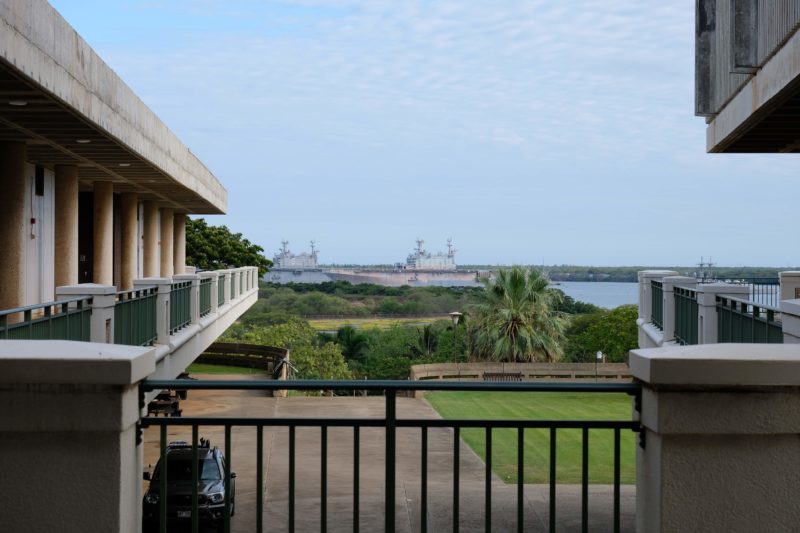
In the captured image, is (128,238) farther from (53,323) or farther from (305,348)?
(305,348)

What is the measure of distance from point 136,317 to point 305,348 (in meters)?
39.4

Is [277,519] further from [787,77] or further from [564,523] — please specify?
[787,77]

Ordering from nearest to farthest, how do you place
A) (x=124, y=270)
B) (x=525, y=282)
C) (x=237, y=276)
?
(x=124, y=270) < (x=237, y=276) < (x=525, y=282)

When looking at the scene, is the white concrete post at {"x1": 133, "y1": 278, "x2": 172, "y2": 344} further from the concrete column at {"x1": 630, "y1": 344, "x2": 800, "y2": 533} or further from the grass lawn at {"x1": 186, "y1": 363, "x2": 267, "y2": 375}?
the grass lawn at {"x1": 186, "y1": 363, "x2": 267, "y2": 375}

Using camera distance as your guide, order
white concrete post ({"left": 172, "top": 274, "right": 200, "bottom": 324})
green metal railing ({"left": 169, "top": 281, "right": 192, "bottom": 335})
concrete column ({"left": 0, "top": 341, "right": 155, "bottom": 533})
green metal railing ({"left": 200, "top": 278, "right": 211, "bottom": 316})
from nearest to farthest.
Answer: concrete column ({"left": 0, "top": 341, "right": 155, "bottom": 533}) → green metal railing ({"left": 169, "top": 281, "right": 192, "bottom": 335}) → white concrete post ({"left": 172, "top": 274, "right": 200, "bottom": 324}) → green metal railing ({"left": 200, "top": 278, "right": 211, "bottom": 316})

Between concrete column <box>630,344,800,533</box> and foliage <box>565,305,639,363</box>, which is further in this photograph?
foliage <box>565,305,639,363</box>

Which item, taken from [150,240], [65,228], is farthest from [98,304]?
[150,240]

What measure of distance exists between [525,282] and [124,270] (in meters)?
24.2

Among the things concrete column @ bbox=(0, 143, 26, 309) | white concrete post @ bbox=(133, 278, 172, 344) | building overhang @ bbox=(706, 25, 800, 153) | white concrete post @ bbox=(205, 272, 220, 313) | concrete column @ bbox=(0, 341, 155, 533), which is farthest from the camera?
white concrete post @ bbox=(205, 272, 220, 313)

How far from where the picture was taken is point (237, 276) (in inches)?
1511

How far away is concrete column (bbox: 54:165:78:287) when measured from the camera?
22.0 m

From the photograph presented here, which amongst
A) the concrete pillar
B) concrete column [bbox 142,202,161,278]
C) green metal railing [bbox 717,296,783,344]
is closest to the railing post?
concrete column [bbox 142,202,161,278]

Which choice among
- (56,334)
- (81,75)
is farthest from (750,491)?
(81,75)

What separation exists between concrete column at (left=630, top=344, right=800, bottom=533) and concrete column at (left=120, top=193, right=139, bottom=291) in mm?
27762
